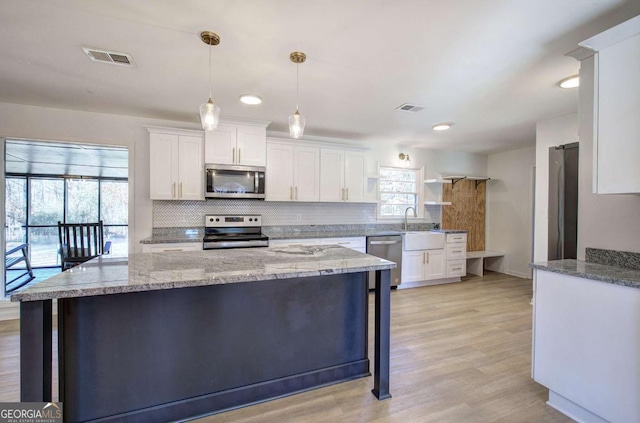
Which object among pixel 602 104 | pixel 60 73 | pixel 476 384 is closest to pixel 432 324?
pixel 476 384

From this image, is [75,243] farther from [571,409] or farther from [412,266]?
[571,409]

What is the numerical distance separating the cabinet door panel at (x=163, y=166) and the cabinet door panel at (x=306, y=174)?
1592 mm

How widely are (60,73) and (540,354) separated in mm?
4351

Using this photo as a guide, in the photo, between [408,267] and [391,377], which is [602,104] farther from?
[408,267]

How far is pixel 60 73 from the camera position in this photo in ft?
8.03

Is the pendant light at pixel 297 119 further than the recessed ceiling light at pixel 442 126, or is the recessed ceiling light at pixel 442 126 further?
the recessed ceiling light at pixel 442 126

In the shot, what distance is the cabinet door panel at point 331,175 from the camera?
4.29m

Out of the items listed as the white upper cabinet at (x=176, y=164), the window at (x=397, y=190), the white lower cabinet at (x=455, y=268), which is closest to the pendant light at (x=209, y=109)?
the white upper cabinet at (x=176, y=164)

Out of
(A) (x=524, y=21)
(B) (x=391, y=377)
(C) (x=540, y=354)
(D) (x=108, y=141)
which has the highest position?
(A) (x=524, y=21)

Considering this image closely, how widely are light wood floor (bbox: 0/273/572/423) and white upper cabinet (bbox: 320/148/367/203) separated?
1888mm

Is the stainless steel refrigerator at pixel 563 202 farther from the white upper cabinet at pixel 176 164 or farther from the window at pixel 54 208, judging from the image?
the window at pixel 54 208

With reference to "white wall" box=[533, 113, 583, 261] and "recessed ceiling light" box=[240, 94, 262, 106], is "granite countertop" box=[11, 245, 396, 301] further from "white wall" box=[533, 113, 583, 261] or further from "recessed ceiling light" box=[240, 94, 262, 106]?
"white wall" box=[533, 113, 583, 261]

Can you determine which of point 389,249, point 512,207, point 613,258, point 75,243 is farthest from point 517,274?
point 75,243

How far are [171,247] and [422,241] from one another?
3686mm
